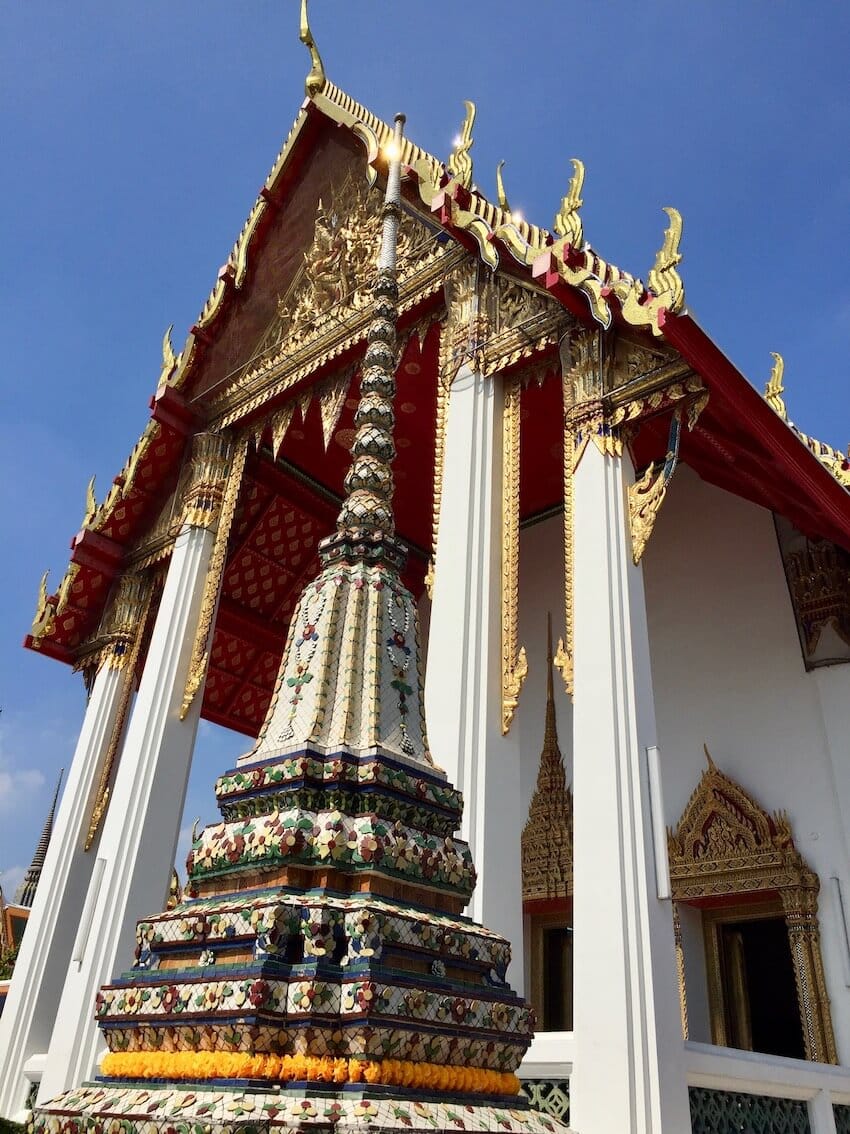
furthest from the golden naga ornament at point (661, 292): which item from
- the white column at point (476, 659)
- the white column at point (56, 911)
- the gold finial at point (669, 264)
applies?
the white column at point (56, 911)

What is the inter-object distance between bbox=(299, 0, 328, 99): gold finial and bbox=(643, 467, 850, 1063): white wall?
143 inches

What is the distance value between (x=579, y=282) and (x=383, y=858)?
3.41 metres

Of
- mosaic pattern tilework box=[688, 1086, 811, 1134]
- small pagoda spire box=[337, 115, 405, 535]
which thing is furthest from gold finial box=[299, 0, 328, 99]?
mosaic pattern tilework box=[688, 1086, 811, 1134]

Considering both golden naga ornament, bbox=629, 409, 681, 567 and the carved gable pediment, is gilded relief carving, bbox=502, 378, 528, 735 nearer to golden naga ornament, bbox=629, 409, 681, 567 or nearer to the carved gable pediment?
golden naga ornament, bbox=629, 409, 681, 567

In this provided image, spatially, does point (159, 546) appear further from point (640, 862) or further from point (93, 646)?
point (640, 862)

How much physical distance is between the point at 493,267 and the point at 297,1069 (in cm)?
422

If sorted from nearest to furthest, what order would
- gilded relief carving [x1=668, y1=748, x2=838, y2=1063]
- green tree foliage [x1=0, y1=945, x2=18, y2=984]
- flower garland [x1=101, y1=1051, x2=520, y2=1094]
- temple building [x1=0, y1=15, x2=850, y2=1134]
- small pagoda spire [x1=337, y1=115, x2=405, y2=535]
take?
flower garland [x1=101, y1=1051, x2=520, y2=1094]
temple building [x1=0, y1=15, x2=850, y2=1134]
small pagoda spire [x1=337, y1=115, x2=405, y2=535]
gilded relief carving [x1=668, y1=748, x2=838, y2=1063]
green tree foliage [x1=0, y1=945, x2=18, y2=984]

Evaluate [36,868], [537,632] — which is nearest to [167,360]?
[537,632]

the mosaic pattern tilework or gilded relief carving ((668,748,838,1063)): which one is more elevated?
gilded relief carving ((668,748,838,1063))

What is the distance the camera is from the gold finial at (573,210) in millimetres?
4264

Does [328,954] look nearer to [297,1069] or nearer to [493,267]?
[297,1069]

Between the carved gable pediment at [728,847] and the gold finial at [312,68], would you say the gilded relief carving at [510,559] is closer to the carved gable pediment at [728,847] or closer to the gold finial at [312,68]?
the carved gable pediment at [728,847]

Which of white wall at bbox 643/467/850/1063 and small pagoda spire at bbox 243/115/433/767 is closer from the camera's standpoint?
small pagoda spire at bbox 243/115/433/767

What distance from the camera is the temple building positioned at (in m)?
1.19
